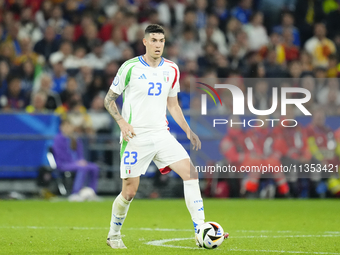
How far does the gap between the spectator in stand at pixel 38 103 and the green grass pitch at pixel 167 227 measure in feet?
6.80

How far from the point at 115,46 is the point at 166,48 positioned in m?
1.32

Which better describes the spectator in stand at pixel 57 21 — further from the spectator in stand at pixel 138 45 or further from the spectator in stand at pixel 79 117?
the spectator in stand at pixel 79 117

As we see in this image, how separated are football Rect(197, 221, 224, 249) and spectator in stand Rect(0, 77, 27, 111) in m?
8.81

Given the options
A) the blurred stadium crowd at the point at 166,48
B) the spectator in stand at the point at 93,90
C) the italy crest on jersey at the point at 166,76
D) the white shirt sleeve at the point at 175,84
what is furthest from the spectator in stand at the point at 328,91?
the italy crest on jersey at the point at 166,76

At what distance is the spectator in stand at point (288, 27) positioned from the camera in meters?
18.0

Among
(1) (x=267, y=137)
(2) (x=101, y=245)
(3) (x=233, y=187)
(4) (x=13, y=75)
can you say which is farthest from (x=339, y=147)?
(2) (x=101, y=245)

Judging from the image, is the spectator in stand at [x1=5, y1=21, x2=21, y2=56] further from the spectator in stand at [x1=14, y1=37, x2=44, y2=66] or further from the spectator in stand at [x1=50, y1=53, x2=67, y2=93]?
the spectator in stand at [x1=50, y1=53, x2=67, y2=93]

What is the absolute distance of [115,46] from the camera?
16.4 meters

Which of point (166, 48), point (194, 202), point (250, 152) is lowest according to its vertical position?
point (250, 152)

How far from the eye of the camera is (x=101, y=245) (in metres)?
7.13

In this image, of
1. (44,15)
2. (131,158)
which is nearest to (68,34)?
(44,15)

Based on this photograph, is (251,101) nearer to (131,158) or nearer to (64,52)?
(64,52)

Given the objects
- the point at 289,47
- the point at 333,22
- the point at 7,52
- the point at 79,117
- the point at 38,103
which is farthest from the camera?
the point at 333,22

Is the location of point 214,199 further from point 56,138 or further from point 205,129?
point 56,138
